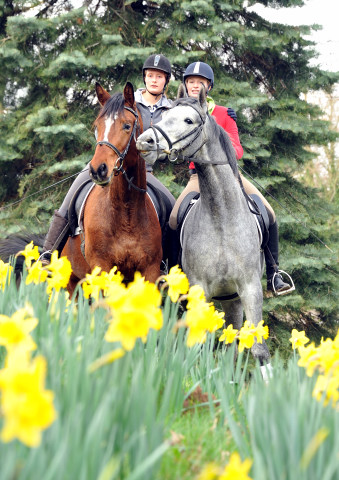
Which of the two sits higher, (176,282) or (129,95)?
(176,282)

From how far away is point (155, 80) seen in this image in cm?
560

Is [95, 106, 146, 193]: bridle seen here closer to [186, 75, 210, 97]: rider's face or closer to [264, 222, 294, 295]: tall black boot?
[186, 75, 210, 97]: rider's face

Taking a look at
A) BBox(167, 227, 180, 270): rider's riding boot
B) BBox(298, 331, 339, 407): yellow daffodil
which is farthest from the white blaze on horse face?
BBox(298, 331, 339, 407): yellow daffodil

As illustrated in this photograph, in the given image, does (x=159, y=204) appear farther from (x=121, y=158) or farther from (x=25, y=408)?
(x=25, y=408)

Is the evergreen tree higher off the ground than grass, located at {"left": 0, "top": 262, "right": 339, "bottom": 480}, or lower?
lower

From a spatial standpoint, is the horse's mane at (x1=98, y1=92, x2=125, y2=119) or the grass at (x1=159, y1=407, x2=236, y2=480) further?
the horse's mane at (x1=98, y1=92, x2=125, y2=119)

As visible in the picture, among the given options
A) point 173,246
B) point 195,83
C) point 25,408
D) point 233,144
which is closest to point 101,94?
point 195,83

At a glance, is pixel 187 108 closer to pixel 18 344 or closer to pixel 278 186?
pixel 18 344

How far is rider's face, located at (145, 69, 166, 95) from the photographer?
5.57 meters

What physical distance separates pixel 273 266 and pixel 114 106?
2.23 m

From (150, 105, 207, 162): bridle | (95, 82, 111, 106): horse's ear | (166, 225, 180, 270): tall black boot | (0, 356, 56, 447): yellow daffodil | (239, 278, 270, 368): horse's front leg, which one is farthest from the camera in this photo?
(166, 225, 180, 270): tall black boot

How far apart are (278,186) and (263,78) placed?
227 cm

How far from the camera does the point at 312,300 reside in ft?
33.3

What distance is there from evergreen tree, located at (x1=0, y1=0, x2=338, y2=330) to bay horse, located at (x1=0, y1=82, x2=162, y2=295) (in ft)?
14.8
